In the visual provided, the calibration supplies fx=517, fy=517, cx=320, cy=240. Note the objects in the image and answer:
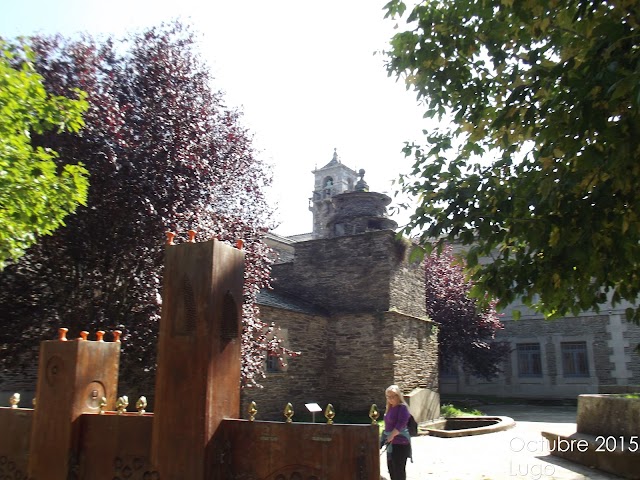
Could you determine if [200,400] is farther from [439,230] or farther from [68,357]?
[439,230]

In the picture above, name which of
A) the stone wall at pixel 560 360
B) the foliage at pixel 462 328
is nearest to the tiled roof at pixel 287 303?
the foliage at pixel 462 328

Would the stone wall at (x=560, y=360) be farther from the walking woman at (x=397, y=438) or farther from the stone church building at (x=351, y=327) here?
the walking woman at (x=397, y=438)

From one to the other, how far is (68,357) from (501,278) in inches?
163

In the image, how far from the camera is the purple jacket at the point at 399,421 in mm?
6164

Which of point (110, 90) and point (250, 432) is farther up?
point (110, 90)

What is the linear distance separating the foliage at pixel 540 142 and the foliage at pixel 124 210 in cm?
471

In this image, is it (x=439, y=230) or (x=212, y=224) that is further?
(x=212, y=224)

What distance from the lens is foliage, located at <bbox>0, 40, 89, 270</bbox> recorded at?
5.96m

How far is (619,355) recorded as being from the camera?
23.9 metres

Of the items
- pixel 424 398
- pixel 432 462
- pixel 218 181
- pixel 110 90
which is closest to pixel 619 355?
pixel 424 398

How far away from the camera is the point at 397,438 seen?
620cm

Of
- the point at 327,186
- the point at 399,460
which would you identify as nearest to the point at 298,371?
the point at 399,460

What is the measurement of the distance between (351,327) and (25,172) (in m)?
12.7

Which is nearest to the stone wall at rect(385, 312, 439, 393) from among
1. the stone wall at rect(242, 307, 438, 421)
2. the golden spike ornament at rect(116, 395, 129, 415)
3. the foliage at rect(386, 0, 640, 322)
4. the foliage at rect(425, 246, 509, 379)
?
the stone wall at rect(242, 307, 438, 421)
